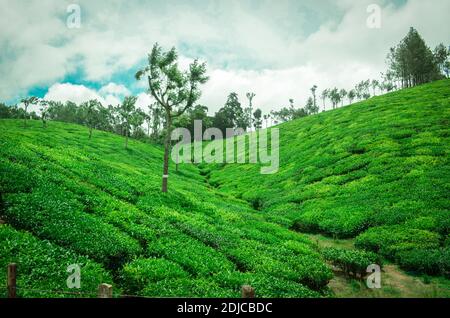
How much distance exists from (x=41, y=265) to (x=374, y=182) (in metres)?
33.0

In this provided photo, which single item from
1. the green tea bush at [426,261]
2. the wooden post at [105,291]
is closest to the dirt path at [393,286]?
the green tea bush at [426,261]

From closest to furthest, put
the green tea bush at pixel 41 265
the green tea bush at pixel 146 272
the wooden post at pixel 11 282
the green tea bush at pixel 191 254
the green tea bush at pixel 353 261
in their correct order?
the wooden post at pixel 11 282
the green tea bush at pixel 41 265
the green tea bush at pixel 146 272
the green tea bush at pixel 191 254
the green tea bush at pixel 353 261

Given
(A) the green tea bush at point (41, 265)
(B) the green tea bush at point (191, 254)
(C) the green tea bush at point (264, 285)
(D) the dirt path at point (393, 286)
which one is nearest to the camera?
(A) the green tea bush at point (41, 265)

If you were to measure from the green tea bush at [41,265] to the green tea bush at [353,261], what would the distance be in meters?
14.0

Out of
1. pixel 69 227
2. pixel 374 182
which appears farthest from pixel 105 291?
pixel 374 182

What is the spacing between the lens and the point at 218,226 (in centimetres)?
2448

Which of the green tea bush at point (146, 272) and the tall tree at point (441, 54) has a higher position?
the tall tree at point (441, 54)

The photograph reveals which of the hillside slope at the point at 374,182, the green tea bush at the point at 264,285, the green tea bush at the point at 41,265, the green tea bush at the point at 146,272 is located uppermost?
the hillside slope at the point at 374,182

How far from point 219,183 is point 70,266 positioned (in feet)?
158

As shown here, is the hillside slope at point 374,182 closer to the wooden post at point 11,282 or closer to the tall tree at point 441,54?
the wooden post at point 11,282

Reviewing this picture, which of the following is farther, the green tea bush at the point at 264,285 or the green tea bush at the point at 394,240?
the green tea bush at the point at 394,240

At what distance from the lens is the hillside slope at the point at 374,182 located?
22.1 metres

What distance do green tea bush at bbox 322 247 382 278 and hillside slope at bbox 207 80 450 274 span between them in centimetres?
239
